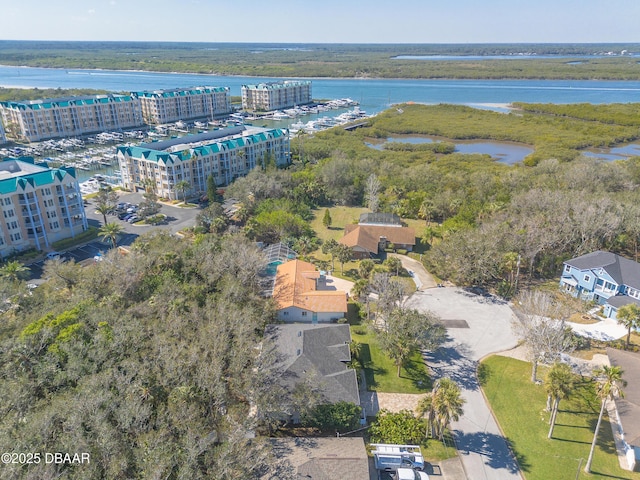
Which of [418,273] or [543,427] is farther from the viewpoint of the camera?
[418,273]

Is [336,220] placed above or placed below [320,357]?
below

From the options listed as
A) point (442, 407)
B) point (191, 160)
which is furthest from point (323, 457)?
point (191, 160)

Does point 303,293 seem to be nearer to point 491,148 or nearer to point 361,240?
point 361,240

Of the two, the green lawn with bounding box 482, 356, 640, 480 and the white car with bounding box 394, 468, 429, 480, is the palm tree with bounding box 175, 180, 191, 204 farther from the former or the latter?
the white car with bounding box 394, 468, 429, 480

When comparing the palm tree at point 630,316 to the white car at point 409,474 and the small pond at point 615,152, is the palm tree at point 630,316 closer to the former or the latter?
the white car at point 409,474

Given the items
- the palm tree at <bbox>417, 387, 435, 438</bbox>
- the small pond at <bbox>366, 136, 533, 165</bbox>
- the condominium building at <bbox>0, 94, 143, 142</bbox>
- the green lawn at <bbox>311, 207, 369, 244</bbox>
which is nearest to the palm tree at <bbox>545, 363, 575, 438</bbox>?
the palm tree at <bbox>417, 387, 435, 438</bbox>

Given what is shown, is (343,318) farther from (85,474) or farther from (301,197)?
(301,197)
